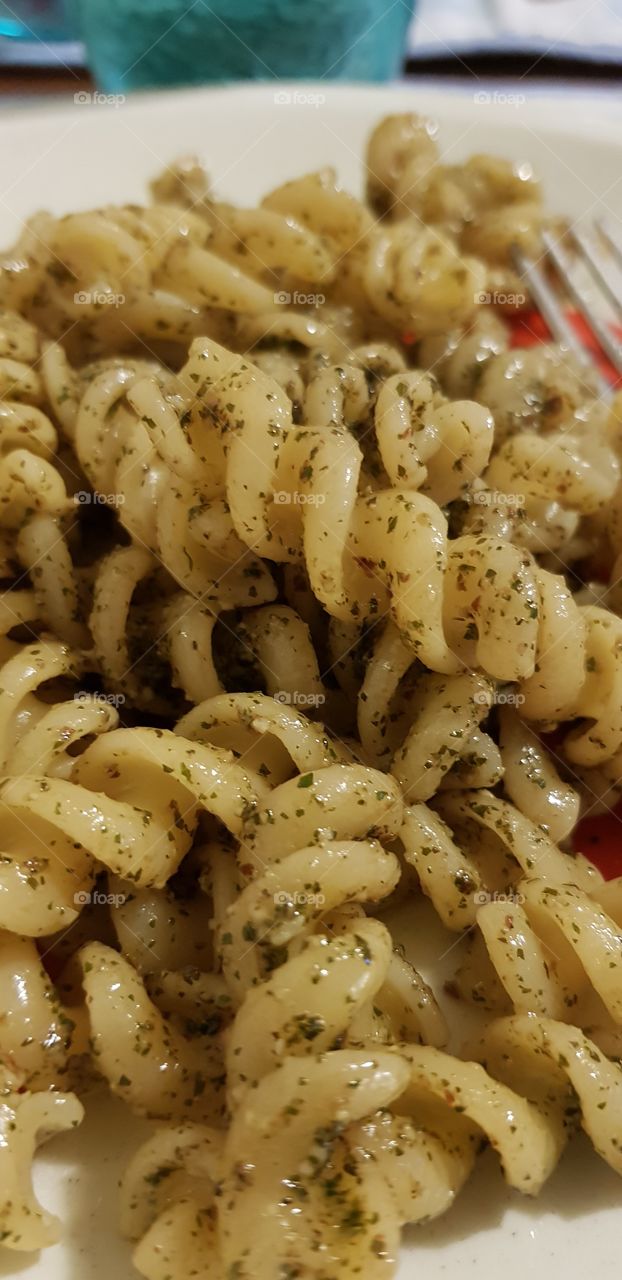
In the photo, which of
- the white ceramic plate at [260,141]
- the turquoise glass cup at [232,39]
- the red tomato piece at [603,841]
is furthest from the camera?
the turquoise glass cup at [232,39]

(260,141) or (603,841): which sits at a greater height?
(260,141)

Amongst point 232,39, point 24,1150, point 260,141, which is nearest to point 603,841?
point 24,1150

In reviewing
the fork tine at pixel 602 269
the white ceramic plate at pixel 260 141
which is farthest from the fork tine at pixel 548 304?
the white ceramic plate at pixel 260 141

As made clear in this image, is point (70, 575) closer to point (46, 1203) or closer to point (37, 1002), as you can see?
point (37, 1002)

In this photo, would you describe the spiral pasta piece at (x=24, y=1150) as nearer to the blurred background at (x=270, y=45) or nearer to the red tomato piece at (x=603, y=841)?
the red tomato piece at (x=603, y=841)

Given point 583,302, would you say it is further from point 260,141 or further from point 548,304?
point 260,141

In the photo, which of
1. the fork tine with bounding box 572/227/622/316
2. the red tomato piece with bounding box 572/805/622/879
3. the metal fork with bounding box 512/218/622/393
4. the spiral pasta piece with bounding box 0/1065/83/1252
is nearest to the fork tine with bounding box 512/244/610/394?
the metal fork with bounding box 512/218/622/393
